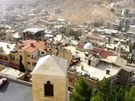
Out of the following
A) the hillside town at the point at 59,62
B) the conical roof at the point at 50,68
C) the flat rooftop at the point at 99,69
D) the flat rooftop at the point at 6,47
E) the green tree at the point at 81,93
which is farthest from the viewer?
the flat rooftop at the point at 6,47

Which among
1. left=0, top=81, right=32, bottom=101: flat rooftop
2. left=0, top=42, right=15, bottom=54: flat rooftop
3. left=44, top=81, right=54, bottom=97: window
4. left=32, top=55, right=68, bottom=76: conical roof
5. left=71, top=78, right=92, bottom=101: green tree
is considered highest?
left=32, top=55, right=68, bottom=76: conical roof

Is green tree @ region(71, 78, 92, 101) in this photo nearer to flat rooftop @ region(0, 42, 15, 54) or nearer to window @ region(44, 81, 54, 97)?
window @ region(44, 81, 54, 97)

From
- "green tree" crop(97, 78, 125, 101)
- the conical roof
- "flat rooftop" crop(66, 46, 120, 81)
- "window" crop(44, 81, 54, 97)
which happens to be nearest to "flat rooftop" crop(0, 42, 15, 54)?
"flat rooftop" crop(66, 46, 120, 81)

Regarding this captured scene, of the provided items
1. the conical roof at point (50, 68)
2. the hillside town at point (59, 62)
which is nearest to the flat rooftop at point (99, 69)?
the hillside town at point (59, 62)

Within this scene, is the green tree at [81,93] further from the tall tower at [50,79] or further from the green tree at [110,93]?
the tall tower at [50,79]

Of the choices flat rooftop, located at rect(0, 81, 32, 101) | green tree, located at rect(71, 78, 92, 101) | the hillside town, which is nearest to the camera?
the hillside town

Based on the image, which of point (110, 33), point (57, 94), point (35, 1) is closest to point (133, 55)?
point (110, 33)

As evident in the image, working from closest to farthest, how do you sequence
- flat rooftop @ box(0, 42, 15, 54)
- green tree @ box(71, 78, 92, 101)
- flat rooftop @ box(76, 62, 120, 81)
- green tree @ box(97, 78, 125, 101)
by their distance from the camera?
1. green tree @ box(71, 78, 92, 101)
2. green tree @ box(97, 78, 125, 101)
3. flat rooftop @ box(76, 62, 120, 81)
4. flat rooftop @ box(0, 42, 15, 54)
